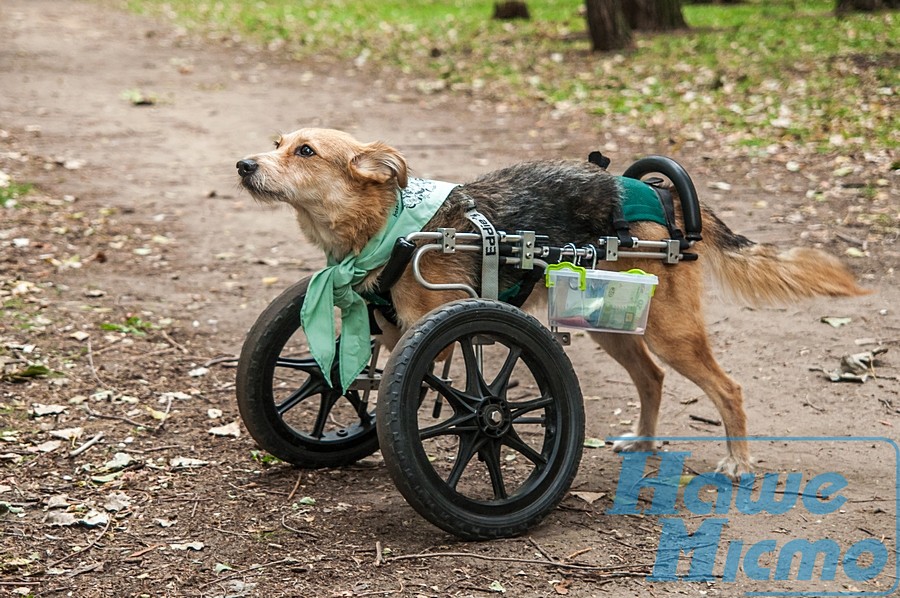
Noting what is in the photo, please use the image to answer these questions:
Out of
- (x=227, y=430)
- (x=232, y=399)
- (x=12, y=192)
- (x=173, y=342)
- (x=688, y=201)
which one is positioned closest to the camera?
(x=688, y=201)

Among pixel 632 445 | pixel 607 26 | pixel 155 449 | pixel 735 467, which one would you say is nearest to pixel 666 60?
pixel 607 26

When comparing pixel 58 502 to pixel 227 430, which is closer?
pixel 58 502

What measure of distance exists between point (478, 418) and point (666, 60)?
11.0 meters

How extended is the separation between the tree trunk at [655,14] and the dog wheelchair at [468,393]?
12.3 metres

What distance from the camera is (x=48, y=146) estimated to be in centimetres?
1105

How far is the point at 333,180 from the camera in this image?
442 centimetres

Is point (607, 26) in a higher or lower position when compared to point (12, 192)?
higher

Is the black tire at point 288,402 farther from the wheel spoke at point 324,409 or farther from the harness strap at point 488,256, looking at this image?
the harness strap at point 488,256

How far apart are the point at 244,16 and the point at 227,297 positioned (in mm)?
14665

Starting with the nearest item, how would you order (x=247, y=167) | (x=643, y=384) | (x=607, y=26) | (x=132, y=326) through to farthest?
(x=247, y=167), (x=643, y=384), (x=132, y=326), (x=607, y=26)

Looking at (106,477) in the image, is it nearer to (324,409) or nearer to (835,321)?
(324,409)

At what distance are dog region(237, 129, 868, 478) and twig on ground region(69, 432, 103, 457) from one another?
168 centimetres

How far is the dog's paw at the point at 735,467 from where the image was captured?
4867 mm

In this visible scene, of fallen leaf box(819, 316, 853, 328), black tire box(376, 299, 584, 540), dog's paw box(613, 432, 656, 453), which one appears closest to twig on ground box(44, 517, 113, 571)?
black tire box(376, 299, 584, 540)
